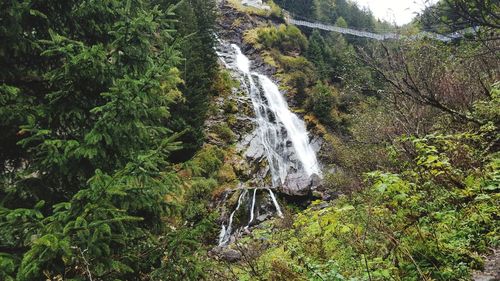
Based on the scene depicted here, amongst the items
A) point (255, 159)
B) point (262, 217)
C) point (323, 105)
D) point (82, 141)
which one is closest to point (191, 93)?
point (255, 159)

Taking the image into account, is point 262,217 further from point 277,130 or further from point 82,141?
point 82,141

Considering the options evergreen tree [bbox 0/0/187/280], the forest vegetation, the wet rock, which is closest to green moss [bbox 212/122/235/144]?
the wet rock

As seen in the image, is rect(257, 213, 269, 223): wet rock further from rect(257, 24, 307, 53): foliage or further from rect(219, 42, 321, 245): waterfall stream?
rect(257, 24, 307, 53): foliage

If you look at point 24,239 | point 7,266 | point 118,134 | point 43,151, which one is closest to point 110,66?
point 118,134

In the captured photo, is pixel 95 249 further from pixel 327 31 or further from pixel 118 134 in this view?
pixel 327 31

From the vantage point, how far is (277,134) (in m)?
24.6

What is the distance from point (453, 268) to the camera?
11.3ft

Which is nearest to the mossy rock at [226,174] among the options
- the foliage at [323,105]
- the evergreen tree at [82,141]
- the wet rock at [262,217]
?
the wet rock at [262,217]

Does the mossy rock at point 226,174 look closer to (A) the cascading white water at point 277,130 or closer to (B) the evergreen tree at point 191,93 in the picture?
(B) the evergreen tree at point 191,93

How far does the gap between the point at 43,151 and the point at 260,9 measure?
4404 cm

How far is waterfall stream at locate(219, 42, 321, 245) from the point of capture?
22.2 meters

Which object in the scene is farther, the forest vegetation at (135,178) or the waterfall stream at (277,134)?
the waterfall stream at (277,134)

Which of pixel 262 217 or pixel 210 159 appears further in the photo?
pixel 210 159

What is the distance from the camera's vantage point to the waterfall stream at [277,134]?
22.2 metres
